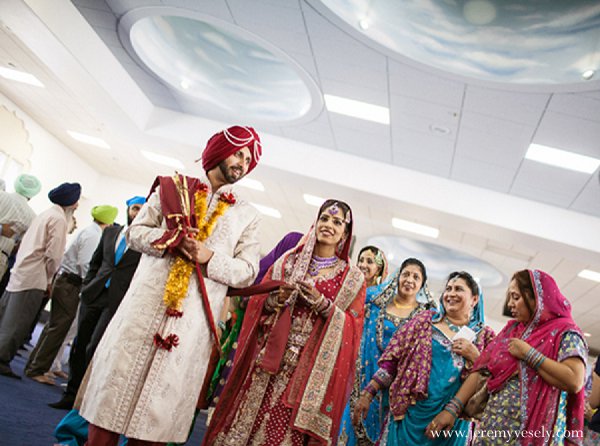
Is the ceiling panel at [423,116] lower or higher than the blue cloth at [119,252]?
higher

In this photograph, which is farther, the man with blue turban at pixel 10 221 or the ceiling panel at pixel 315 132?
the ceiling panel at pixel 315 132

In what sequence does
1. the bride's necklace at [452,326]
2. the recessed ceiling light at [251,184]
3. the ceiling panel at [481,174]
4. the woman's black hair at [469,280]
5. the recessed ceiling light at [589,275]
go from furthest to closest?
the recessed ceiling light at [251,184] → the recessed ceiling light at [589,275] → the ceiling panel at [481,174] → the woman's black hair at [469,280] → the bride's necklace at [452,326]

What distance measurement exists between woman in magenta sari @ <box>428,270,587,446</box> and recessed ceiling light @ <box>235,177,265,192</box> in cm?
685

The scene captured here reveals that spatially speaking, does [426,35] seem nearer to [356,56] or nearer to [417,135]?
[356,56]

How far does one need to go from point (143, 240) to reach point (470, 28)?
3710 mm

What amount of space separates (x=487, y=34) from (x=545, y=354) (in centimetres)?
323

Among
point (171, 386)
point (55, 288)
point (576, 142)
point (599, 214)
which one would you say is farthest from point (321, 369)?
point (599, 214)

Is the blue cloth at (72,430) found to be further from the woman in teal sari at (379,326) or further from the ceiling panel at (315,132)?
the ceiling panel at (315,132)

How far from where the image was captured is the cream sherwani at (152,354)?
1559 millimetres

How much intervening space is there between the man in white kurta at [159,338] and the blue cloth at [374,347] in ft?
4.31

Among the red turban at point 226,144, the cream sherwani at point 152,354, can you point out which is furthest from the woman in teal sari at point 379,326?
the red turban at point 226,144

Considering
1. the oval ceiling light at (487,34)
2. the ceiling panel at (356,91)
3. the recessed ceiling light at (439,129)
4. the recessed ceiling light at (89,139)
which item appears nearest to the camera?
the oval ceiling light at (487,34)

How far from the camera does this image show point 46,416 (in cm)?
275

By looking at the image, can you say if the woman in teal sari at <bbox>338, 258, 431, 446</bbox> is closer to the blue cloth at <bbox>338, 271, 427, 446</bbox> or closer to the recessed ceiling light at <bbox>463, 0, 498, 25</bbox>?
the blue cloth at <bbox>338, 271, 427, 446</bbox>
